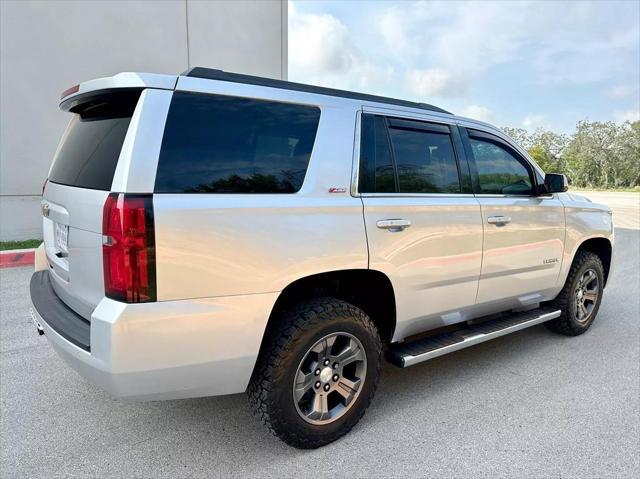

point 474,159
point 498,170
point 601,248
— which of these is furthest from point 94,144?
point 601,248

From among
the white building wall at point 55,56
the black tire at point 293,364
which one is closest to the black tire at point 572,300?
the black tire at point 293,364

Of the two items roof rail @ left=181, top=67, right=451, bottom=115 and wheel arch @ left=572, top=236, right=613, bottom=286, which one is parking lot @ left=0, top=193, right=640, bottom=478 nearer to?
wheel arch @ left=572, top=236, right=613, bottom=286

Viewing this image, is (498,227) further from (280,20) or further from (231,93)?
(280,20)

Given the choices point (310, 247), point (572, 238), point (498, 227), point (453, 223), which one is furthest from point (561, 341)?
point (310, 247)

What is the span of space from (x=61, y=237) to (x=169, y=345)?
1016 millimetres

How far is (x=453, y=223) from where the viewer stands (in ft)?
9.95

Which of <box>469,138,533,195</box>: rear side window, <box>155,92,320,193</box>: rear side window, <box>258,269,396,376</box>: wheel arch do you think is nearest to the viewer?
<box>155,92,320,193</box>: rear side window

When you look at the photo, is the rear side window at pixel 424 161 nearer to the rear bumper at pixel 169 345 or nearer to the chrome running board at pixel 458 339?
the chrome running board at pixel 458 339

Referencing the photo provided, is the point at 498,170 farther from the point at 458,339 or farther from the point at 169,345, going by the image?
the point at 169,345

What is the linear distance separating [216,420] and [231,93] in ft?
6.58

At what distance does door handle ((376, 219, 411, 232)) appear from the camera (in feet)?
8.58

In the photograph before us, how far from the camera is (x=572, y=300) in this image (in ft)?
13.9

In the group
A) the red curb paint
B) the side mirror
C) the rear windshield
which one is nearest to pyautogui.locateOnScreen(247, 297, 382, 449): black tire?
the rear windshield

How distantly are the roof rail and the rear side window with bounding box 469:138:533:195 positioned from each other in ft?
1.88
